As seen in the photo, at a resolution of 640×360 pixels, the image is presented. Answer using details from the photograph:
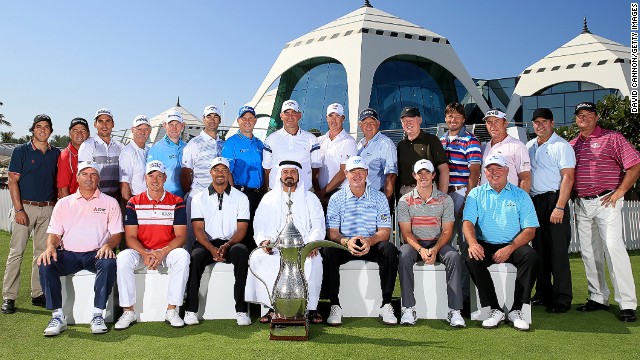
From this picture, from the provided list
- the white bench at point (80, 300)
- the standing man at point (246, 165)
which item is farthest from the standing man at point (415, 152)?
the white bench at point (80, 300)

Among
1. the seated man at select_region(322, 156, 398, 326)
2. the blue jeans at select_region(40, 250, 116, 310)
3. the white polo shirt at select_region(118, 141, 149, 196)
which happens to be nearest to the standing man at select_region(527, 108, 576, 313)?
the seated man at select_region(322, 156, 398, 326)

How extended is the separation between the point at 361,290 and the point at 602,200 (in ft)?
8.91

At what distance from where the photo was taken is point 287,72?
89.2 ft

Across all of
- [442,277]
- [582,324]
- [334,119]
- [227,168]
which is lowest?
[582,324]

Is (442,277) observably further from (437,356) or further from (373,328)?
(437,356)

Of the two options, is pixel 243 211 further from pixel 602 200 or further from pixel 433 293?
pixel 602 200

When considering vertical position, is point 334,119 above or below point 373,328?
above

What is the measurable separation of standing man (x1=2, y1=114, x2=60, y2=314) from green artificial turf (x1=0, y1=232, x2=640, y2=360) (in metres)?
0.77

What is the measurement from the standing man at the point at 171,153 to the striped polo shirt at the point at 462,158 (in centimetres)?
310

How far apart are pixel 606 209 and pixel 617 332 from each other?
138 centimetres

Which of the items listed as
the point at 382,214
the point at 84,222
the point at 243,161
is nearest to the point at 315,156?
the point at 243,161

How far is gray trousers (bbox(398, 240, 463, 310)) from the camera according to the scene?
514 cm

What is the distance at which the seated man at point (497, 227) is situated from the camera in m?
5.11

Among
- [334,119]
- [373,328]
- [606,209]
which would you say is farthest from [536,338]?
[334,119]
